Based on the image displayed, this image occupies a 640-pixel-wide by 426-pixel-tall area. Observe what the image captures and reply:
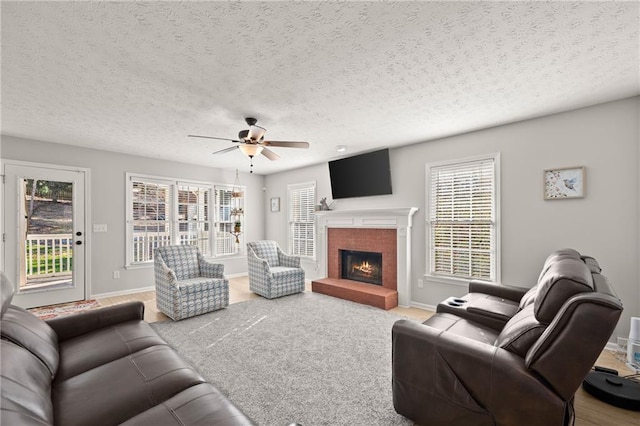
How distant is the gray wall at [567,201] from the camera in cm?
282

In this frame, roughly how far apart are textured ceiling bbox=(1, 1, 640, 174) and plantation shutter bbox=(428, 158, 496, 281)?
0.70 m

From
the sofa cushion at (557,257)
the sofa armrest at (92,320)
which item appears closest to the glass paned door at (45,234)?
the sofa armrest at (92,320)

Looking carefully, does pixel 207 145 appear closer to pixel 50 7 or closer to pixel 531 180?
pixel 50 7

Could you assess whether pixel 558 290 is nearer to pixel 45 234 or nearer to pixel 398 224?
pixel 398 224

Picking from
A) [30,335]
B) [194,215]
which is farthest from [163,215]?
[30,335]

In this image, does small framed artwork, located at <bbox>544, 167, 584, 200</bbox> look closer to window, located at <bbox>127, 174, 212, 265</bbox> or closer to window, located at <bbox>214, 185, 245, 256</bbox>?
window, located at <bbox>214, 185, 245, 256</bbox>

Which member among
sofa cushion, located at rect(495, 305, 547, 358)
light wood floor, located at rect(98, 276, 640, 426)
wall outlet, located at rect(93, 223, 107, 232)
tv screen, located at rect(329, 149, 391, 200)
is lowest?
light wood floor, located at rect(98, 276, 640, 426)

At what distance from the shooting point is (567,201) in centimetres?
314

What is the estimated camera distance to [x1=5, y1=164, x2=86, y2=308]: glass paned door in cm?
411

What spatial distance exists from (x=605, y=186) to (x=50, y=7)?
476 cm

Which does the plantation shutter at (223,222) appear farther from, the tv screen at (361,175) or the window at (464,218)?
the window at (464,218)

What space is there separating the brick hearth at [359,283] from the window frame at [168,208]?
2752 millimetres

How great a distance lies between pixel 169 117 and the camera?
11.0 ft

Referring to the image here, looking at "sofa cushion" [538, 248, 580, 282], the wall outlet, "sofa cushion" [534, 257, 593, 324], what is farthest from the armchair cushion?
"sofa cushion" [534, 257, 593, 324]
